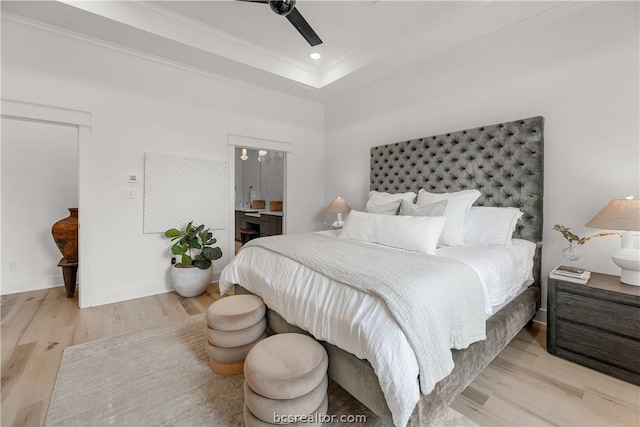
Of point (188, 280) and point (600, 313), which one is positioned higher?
point (600, 313)

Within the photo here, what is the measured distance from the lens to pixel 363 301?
4.14 feet

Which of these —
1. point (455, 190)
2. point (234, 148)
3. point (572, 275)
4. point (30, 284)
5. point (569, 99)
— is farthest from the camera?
point (234, 148)

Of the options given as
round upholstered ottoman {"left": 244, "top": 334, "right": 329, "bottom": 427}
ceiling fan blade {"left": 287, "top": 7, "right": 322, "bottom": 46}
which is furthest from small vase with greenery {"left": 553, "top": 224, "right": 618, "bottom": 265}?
ceiling fan blade {"left": 287, "top": 7, "right": 322, "bottom": 46}

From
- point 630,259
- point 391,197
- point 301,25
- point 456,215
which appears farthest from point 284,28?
point 630,259

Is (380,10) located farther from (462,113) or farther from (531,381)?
(531,381)

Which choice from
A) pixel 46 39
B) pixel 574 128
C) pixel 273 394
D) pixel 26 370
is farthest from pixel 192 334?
pixel 574 128

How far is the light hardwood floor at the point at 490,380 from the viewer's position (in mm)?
1468

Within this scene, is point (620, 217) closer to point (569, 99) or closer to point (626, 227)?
point (626, 227)

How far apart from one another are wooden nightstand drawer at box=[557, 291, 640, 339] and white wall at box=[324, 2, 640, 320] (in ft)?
→ 1.85

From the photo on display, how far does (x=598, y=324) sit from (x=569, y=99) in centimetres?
179

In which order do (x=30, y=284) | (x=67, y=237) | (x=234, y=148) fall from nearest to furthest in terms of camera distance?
(x=67, y=237)
(x=30, y=284)
(x=234, y=148)

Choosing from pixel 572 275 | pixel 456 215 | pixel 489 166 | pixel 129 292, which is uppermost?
pixel 489 166

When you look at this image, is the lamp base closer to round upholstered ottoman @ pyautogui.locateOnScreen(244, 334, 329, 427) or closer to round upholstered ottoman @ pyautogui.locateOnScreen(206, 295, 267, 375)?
round upholstered ottoman @ pyautogui.locateOnScreen(244, 334, 329, 427)

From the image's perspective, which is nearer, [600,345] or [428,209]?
[600,345]
